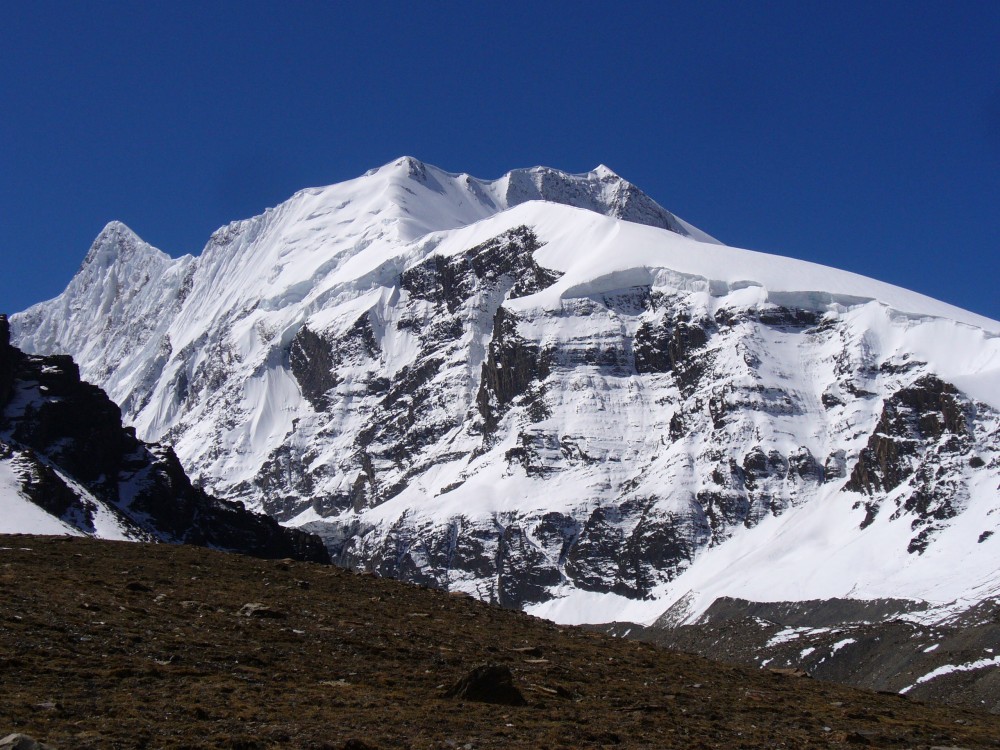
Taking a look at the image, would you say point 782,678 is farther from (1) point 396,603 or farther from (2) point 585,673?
(1) point 396,603

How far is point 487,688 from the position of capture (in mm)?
36125

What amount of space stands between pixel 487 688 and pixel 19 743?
42.3 ft

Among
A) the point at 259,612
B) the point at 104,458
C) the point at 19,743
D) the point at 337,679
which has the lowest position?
the point at 19,743

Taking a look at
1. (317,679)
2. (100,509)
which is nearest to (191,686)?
(317,679)

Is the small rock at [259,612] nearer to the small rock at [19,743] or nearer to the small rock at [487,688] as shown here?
the small rock at [487,688]

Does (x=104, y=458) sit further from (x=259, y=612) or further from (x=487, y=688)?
(x=487, y=688)

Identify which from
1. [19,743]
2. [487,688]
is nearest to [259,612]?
[487,688]

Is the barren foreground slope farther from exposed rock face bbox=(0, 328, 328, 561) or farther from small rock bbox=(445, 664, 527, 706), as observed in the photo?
exposed rock face bbox=(0, 328, 328, 561)

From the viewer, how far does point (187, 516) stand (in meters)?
167

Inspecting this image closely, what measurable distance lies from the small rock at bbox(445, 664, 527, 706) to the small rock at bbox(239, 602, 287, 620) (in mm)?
10150

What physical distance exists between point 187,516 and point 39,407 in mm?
21438

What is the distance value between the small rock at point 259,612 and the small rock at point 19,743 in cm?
1683

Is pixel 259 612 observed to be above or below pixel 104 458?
below

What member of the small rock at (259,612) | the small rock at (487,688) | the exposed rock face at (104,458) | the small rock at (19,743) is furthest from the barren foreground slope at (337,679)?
the exposed rock face at (104,458)
